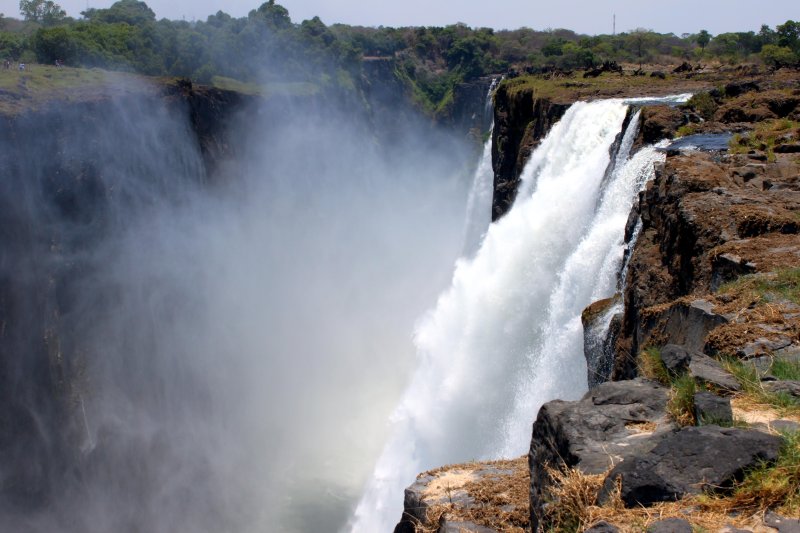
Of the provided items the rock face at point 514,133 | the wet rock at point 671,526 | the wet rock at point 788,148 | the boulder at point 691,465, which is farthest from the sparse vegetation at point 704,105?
the wet rock at point 671,526

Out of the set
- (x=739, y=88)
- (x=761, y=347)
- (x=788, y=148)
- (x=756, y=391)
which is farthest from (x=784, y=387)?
(x=739, y=88)

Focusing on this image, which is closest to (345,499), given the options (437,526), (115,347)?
(115,347)

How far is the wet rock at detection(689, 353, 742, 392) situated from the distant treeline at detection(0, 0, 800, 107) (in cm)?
2930

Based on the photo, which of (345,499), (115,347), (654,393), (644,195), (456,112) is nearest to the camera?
(654,393)

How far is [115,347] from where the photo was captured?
31141 mm

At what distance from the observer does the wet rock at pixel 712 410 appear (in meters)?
4.60

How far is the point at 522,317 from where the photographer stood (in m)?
16.5

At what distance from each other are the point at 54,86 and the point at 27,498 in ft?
57.0

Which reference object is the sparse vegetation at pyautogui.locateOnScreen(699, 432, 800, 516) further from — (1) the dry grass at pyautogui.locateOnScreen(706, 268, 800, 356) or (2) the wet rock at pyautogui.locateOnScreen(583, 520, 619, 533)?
(1) the dry grass at pyautogui.locateOnScreen(706, 268, 800, 356)

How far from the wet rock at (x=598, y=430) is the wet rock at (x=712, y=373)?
1.06ft

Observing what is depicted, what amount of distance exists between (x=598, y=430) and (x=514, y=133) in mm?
27622

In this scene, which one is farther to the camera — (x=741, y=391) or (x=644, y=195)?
(x=644, y=195)

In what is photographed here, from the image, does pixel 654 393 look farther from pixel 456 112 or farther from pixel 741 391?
pixel 456 112

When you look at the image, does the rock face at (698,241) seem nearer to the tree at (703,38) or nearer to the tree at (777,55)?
the tree at (777,55)
